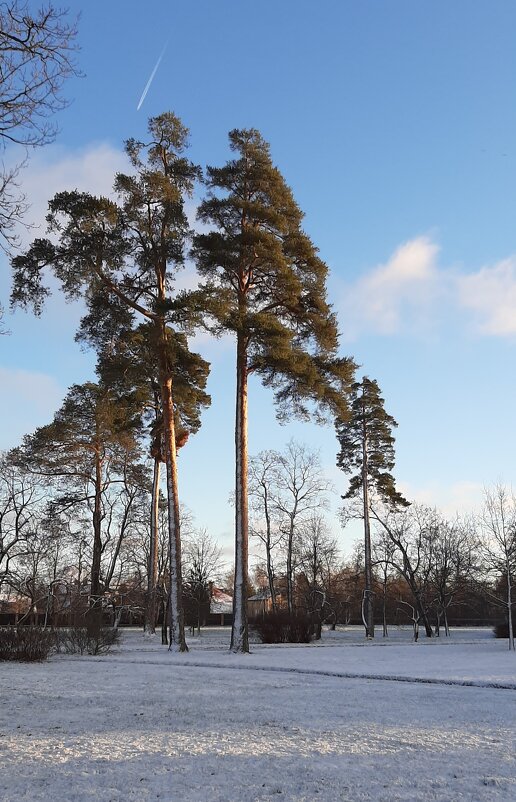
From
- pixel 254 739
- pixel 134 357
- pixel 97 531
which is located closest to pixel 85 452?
pixel 97 531

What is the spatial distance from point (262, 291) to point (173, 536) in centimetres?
883

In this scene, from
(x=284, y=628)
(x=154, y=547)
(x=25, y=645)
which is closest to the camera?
(x=25, y=645)

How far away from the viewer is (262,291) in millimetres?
22859

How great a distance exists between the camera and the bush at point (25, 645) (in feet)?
58.0

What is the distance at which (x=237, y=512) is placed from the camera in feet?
70.6

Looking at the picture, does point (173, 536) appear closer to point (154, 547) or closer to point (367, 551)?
point (154, 547)

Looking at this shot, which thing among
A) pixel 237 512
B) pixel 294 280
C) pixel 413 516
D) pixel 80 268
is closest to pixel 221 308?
pixel 294 280

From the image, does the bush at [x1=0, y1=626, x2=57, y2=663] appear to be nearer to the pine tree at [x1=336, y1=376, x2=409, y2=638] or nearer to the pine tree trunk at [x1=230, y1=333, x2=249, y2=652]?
the pine tree trunk at [x1=230, y1=333, x2=249, y2=652]

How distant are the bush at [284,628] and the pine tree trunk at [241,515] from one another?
9832mm

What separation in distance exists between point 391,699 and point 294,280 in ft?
47.2

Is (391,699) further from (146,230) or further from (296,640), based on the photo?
(296,640)

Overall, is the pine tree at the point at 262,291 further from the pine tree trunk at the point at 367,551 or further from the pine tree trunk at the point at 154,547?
the pine tree trunk at the point at 367,551

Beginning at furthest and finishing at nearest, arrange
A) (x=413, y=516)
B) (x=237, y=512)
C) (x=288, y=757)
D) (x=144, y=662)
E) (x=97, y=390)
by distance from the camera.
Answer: (x=413, y=516)
(x=97, y=390)
(x=237, y=512)
(x=144, y=662)
(x=288, y=757)

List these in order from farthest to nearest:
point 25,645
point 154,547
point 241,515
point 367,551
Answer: point 367,551
point 154,547
point 241,515
point 25,645
